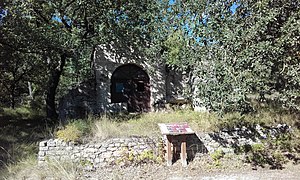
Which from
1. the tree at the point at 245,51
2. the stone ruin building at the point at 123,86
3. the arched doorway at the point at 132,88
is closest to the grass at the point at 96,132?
the tree at the point at 245,51

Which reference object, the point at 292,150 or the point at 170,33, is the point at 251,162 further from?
the point at 170,33

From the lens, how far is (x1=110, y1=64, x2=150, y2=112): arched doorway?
45.3 ft

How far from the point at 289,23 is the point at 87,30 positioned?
845 cm

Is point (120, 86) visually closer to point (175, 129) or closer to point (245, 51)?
point (175, 129)

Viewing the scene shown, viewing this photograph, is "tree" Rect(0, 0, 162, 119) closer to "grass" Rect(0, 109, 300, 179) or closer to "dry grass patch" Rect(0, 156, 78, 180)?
"grass" Rect(0, 109, 300, 179)

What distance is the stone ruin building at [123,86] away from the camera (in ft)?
43.3

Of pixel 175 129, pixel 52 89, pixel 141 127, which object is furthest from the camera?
pixel 52 89

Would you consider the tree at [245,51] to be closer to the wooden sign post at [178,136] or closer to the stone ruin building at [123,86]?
the wooden sign post at [178,136]

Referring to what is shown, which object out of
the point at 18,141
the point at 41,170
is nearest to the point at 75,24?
the point at 18,141

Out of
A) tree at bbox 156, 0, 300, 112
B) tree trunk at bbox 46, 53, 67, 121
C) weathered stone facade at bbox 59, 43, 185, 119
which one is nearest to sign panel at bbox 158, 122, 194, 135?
tree at bbox 156, 0, 300, 112

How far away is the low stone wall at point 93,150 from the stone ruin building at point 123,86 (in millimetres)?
5366

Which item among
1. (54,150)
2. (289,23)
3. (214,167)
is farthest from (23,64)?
(289,23)

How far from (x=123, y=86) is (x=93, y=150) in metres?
6.80

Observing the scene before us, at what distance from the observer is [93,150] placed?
739cm
